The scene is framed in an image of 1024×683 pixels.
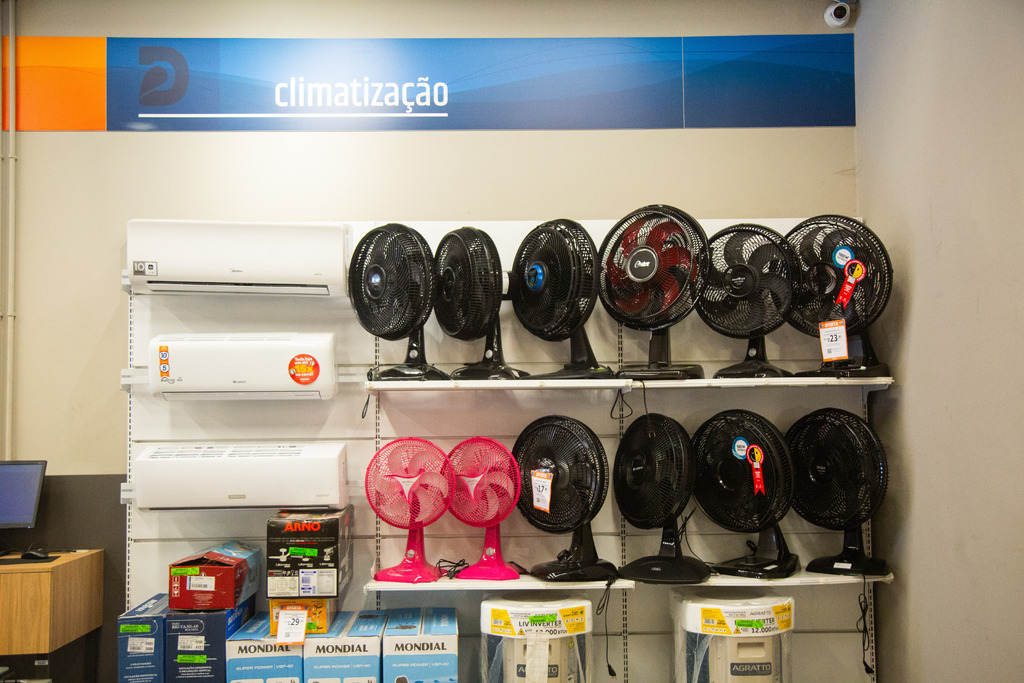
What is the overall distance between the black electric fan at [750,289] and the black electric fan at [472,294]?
0.84 metres

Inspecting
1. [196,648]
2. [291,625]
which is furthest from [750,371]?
[196,648]

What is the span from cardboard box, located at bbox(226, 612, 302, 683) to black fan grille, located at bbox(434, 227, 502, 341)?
1.30 metres

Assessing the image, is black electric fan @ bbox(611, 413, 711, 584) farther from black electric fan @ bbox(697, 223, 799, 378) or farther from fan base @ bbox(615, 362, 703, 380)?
black electric fan @ bbox(697, 223, 799, 378)

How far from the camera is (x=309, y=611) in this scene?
2473 millimetres

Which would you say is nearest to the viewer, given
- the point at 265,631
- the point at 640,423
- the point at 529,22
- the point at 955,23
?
the point at 955,23

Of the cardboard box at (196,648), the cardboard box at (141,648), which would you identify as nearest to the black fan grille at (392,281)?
the cardboard box at (196,648)

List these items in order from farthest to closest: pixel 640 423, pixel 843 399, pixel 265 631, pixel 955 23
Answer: pixel 843 399 < pixel 640 423 < pixel 265 631 < pixel 955 23

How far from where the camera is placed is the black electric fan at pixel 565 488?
2.53m

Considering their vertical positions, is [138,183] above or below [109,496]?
above

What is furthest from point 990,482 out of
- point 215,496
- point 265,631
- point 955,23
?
point 215,496

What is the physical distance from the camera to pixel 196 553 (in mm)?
2760

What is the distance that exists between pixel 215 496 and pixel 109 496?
0.62 metres

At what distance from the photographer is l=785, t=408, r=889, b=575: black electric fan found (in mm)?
2545

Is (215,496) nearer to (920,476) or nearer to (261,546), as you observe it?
(261,546)
